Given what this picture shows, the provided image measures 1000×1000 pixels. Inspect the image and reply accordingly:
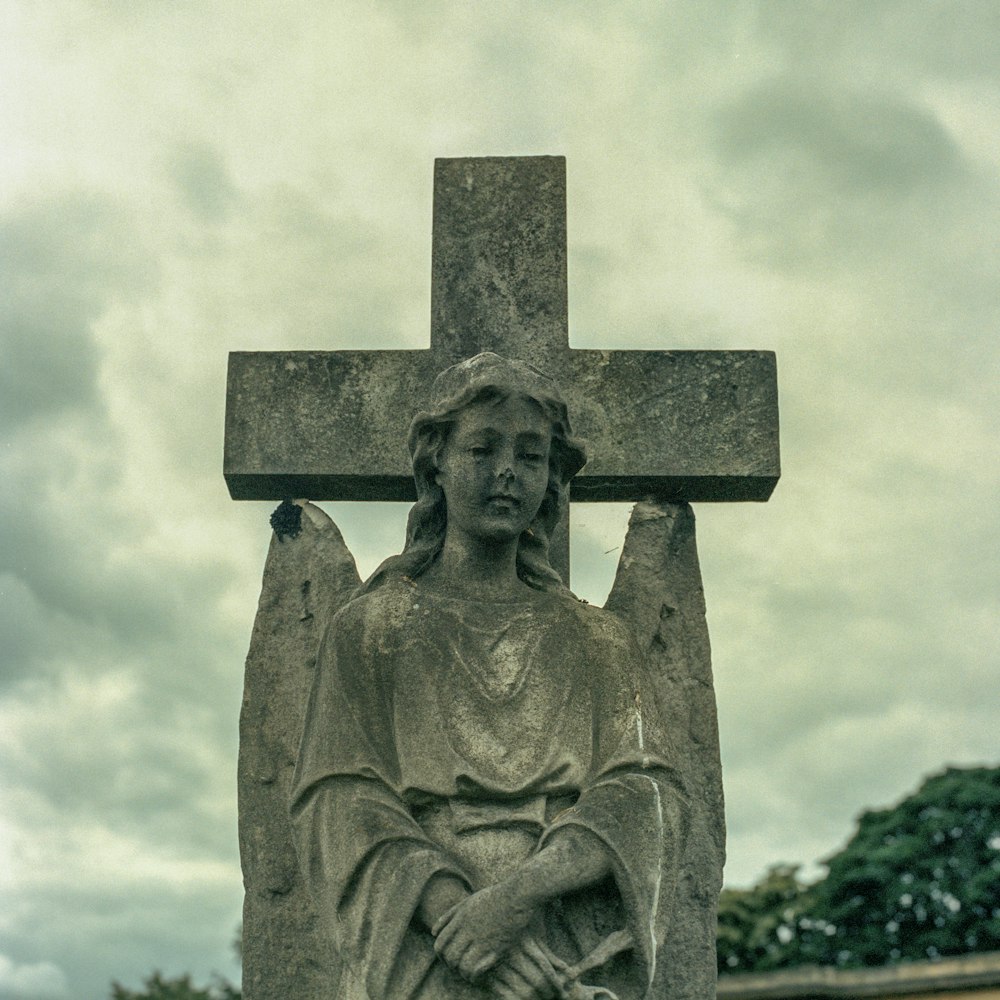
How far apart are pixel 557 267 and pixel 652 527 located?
146 cm

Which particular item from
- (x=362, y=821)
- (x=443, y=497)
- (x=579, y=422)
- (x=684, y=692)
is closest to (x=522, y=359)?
(x=579, y=422)

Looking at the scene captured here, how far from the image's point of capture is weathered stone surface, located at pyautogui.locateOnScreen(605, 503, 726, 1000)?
8.32 m

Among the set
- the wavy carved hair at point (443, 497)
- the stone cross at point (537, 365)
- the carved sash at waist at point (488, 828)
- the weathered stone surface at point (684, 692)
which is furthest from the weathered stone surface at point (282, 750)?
the weathered stone surface at point (684, 692)

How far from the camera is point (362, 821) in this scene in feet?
24.1

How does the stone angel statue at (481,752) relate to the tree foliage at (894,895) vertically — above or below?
below

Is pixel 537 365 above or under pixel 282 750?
above

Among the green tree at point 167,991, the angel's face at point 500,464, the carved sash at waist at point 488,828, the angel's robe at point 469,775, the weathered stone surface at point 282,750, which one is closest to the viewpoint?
the angel's robe at point 469,775

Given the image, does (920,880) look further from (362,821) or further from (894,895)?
(362,821)

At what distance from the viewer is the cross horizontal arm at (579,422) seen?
9.17m

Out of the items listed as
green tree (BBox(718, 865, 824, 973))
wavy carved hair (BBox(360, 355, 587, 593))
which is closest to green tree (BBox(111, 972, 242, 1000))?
green tree (BBox(718, 865, 824, 973))

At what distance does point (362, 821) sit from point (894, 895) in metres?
25.1

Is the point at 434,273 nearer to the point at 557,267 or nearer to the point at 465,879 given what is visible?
the point at 557,267

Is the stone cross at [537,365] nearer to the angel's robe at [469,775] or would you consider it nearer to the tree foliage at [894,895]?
the angel's robe at [469,775]

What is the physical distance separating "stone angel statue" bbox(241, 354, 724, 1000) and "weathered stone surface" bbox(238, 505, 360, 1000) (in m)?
0.01
